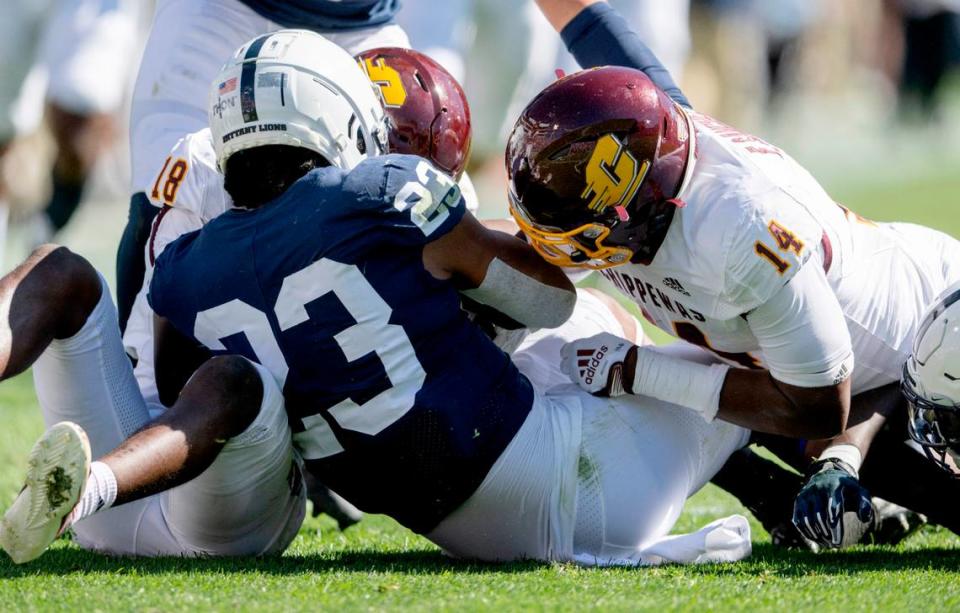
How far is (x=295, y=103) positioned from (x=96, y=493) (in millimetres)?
Result: 1021

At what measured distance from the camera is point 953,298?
3.67 metres

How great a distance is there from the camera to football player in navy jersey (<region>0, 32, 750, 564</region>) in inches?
133

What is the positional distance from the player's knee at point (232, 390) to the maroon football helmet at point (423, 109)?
2.92ft

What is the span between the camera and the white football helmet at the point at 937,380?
359 cm

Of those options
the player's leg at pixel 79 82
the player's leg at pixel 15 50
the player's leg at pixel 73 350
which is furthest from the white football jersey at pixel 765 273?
the player's leg at pixel 79 82

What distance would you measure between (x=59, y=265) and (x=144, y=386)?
71cm

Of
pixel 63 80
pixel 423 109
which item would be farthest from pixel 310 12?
pixel 63 80

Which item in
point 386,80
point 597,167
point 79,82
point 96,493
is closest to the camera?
point 96,493

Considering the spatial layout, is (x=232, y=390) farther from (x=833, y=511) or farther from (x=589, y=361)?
(x=833, y=511)

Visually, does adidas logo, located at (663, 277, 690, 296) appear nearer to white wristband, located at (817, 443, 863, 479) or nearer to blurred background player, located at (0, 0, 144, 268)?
white wristband, located at (817, 443, 863, 479)

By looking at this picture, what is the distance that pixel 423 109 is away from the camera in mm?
3996

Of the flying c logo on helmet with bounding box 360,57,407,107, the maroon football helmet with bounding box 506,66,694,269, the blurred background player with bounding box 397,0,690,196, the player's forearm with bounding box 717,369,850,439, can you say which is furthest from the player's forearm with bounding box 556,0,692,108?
the blurred background player with bounding box 397,0,690,196

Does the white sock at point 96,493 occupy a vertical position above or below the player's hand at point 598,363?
above

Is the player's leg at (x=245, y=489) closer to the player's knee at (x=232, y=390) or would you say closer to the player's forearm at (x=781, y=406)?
the player's knee at (x=232, y=390)
